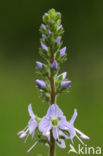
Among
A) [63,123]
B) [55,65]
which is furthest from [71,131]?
[55,65]

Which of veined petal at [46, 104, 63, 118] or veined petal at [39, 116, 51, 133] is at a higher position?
veined petal at [46, 104, 63, 118]

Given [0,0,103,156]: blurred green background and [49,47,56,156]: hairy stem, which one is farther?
[0,0,103,156]: blurred green background

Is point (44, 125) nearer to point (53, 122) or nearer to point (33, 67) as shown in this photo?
point (53, 122)

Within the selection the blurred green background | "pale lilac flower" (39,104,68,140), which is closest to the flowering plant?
"pale lilac flower" (39,104,68,140)

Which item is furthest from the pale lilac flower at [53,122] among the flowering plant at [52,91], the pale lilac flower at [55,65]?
the pale lilac flower at [55,65]

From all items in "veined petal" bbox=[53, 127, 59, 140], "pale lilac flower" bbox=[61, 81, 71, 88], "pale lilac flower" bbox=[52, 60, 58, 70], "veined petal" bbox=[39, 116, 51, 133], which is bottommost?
"veined petal" bbox=[53, 127, 59, 140]

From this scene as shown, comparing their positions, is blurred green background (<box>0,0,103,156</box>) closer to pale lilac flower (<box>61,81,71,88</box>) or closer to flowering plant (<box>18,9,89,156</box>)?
flowering plant (<box>18,9,89,156</box>)
